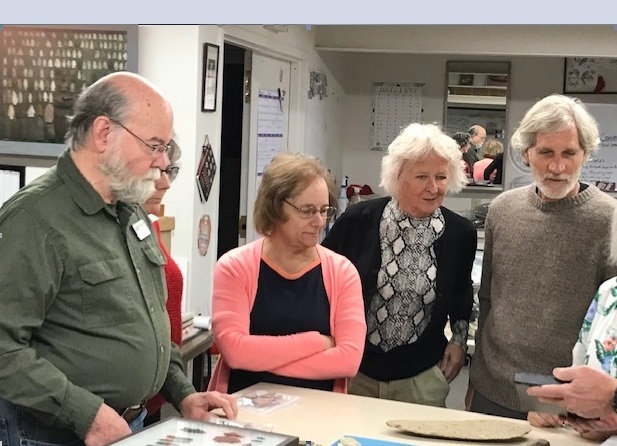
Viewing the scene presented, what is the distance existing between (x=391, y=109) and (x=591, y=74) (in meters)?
1.33

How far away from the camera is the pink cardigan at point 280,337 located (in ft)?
6.17

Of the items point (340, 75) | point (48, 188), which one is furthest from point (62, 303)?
point (340, 75)

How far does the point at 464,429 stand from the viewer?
1720 millimetres

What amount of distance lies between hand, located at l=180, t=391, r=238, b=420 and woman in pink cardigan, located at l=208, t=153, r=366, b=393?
0.22 meters

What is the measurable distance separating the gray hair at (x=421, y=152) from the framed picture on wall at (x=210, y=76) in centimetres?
111

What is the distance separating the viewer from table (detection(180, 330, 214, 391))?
2412mm

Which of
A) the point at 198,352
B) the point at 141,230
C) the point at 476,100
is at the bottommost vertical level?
the point at 198,352

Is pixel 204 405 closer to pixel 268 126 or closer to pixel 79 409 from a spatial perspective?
pixel 79 409

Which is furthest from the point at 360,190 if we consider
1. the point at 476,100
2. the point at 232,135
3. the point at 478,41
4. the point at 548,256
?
the point at 548,256

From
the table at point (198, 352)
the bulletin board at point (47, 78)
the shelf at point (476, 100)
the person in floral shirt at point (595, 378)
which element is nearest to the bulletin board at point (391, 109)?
the shelf at point (476, 100)

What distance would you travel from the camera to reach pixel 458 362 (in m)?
2.25

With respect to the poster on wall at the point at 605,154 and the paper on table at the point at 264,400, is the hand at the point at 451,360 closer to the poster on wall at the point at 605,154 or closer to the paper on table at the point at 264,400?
the paper on table at the point at 264,400

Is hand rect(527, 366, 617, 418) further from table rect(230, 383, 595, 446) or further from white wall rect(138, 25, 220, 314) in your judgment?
white wall rect(138, 25, 220, 314)

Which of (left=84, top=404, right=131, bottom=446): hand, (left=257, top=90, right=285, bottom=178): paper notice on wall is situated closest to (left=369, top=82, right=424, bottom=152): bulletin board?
(left=257, top=90, right=285, bottom=178): paper notice on wall
